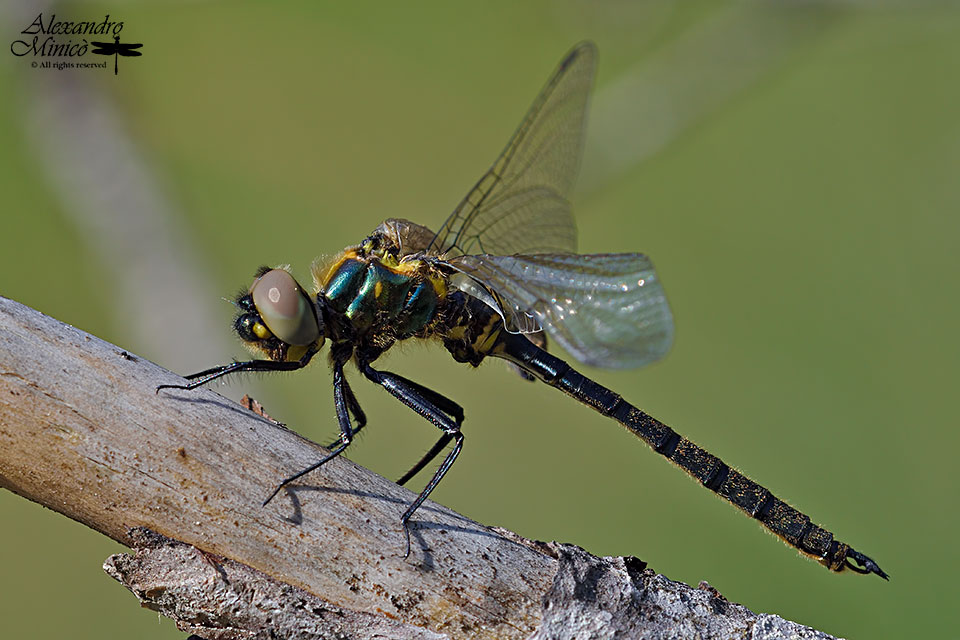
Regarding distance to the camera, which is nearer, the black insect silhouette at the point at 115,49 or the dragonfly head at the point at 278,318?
the dragonfly head at the point at 278,318

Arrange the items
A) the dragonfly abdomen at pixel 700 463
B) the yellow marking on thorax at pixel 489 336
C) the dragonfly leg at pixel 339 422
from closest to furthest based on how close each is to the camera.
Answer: the dragonfly leg at pixel 339 422 → the dragonfly abdomen at pixel 700 463 → the yellow marking on thorax at pixel 489 336

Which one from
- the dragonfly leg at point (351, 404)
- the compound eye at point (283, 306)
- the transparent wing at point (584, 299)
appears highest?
the transparent wing at point (584, 299)

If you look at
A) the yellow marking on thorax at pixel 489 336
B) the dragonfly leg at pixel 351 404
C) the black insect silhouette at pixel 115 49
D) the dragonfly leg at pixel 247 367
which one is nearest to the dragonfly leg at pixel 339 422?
the dragonfly leg at pixel 351 404

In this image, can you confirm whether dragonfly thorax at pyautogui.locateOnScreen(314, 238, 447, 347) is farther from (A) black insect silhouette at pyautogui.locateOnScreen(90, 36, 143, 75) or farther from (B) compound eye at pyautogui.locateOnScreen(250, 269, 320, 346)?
(A) black insect silhouette at pyautogui.locateOnScreen(90, 36, 143, 75)

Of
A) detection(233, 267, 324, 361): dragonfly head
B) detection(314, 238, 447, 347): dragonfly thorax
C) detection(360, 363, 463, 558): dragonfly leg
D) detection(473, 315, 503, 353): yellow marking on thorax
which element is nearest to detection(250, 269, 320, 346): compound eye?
detection(233, 267, 324, 361): dragonfly head

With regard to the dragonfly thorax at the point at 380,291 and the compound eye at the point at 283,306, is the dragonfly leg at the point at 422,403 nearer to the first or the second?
the dragonfly thorax at the point at 380,291

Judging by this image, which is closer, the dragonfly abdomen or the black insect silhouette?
the dragonfly abdomen
